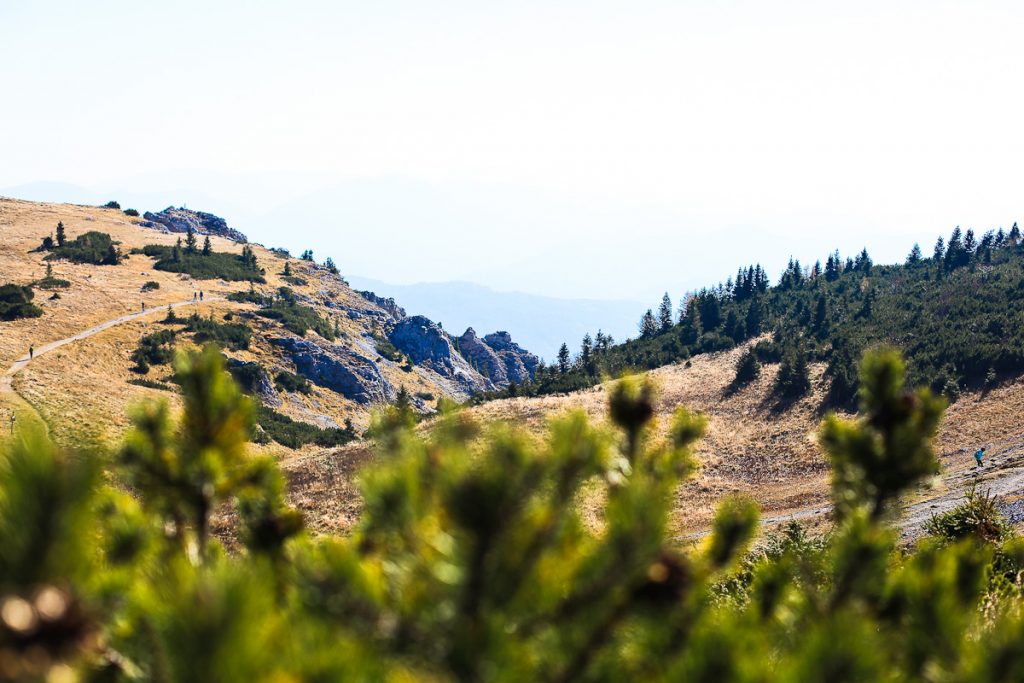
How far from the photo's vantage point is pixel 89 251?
102688 millimetres

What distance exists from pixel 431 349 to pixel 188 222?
246ft

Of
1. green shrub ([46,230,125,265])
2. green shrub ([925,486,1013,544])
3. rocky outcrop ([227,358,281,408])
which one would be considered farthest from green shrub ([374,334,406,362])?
green shrub ([925,486,1013,544])

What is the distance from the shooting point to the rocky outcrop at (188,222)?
151 meters

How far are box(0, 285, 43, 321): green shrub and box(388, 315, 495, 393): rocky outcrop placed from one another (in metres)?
63.2

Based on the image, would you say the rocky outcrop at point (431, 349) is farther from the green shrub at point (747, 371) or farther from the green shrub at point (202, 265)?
the green shrub at point (747, 371)

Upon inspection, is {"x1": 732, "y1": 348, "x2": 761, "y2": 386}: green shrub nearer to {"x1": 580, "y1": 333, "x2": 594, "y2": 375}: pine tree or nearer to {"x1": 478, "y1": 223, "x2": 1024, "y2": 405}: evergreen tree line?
{"x1": 478, "y1": 223, "x2": 1024, "y2": 405}: evergreen tree line

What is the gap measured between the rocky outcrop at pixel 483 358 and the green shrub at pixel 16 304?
87299 millimetres

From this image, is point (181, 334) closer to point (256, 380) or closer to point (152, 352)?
point (152, 352)

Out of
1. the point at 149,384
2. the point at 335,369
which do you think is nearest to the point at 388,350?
the point at 335,369

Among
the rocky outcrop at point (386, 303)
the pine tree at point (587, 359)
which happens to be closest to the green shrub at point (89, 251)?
the rocky outcrop at point (386, 303)

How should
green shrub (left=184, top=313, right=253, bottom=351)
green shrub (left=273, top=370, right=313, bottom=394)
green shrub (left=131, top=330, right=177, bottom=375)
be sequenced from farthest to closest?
green shrub (left=273, top=370, right=313, bottom=394), green shrub (left=184, top=313, right=253, bottom=351), green shrub (left=131, top=330, right=177, bottom=375)

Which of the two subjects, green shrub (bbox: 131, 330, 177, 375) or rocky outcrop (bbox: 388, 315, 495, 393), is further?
rocky outcrop (bbox: 388, 315, 495, 393)

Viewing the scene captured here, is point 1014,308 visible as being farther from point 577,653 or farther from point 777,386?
point 577,653

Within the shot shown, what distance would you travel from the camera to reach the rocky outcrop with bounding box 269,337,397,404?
9081 cm
